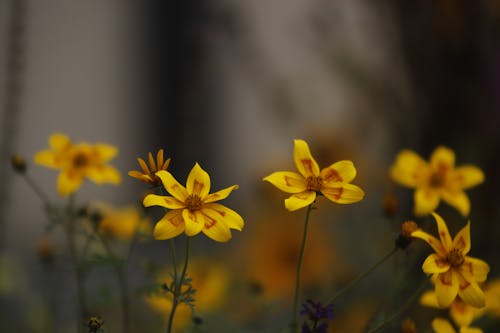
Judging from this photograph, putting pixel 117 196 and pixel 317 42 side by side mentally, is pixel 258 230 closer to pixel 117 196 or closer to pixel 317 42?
pixel 317 42

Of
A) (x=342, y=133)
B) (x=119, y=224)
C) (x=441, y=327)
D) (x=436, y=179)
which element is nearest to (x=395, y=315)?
(x=441, y=327)

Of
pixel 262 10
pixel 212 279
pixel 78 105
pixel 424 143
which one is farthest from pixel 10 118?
pixel 262 10

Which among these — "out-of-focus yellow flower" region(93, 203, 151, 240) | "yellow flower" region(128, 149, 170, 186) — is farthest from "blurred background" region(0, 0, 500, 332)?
"yellow flower" region(128, 149, 170, 186)

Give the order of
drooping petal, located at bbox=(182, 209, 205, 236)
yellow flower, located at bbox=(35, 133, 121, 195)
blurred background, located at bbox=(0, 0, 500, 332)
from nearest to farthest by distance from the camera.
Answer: drooping petal, located at bbox=(182, 209, 205, 236) → yellow flower, located at bbox=(35, 133, 121, 195) → blurred background, located at bbox=(0, 0, 500, 332)

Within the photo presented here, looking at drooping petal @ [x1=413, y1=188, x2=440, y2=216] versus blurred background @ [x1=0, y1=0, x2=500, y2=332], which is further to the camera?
blurred background @ [x1=0, y1=0, x2=500, y2=332]

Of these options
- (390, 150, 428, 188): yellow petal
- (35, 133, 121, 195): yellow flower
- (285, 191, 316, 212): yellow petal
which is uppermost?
(35, 133, 121, 195): yellow flower

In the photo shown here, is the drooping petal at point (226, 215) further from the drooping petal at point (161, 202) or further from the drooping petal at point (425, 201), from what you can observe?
the drooping petal at point (425, 201)

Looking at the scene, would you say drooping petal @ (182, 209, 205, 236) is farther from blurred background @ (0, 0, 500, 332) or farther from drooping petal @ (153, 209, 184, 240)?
blurred background @ (0, 0, 500, 332)
